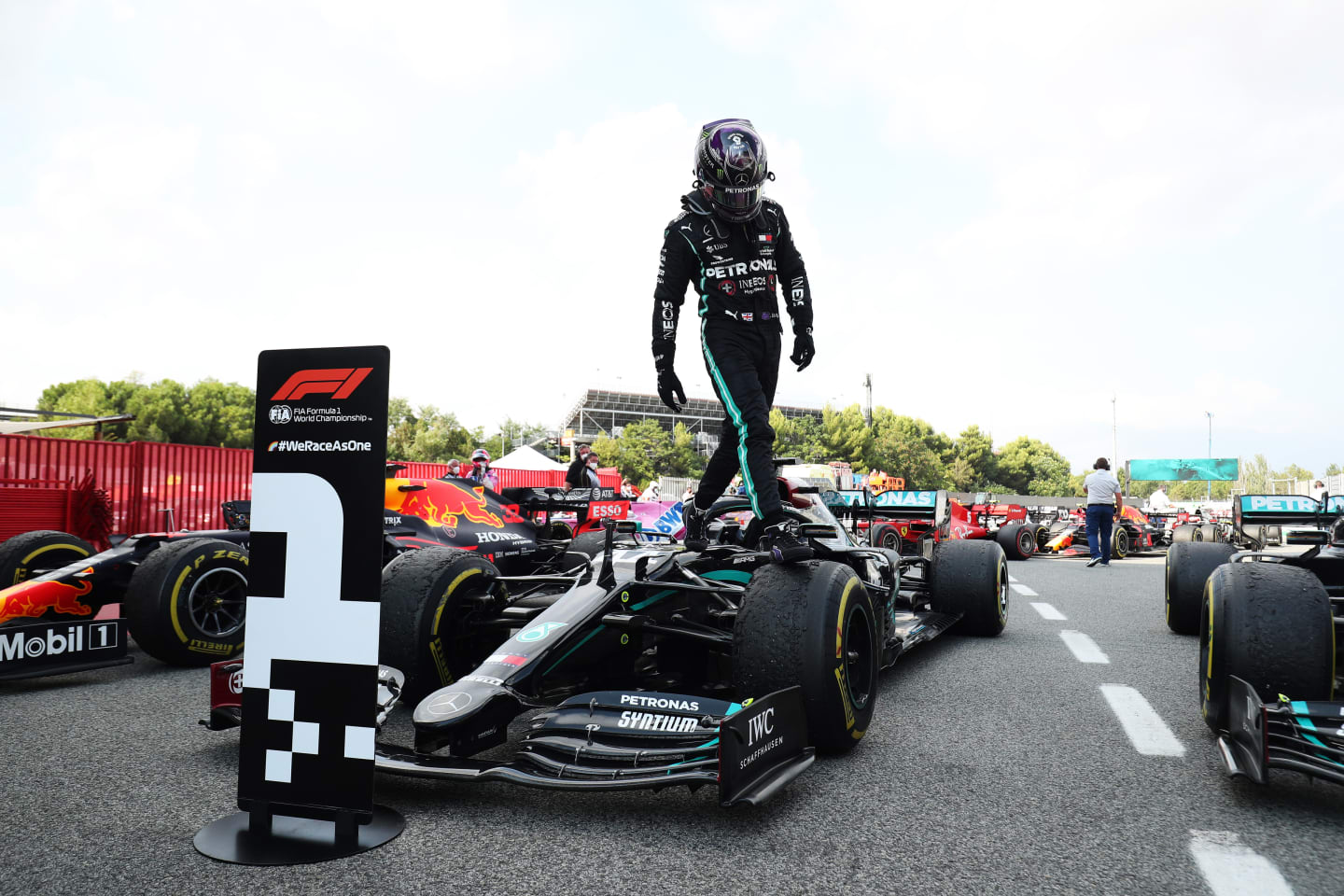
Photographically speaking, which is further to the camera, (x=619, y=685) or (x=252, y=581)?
(x=619, y=685)

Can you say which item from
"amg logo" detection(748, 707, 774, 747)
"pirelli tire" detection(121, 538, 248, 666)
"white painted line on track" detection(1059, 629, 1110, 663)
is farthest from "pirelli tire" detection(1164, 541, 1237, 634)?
"pirelli tire" detection(121, 538, 248, 666)

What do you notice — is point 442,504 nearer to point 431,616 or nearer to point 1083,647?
point 431,616

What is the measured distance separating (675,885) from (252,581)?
4.61ft

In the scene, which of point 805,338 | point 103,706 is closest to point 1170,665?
point 805,338

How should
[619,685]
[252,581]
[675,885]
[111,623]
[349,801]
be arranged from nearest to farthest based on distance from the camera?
[675,885]
[349,801]
[252,581]
[619,685]
[111,623]

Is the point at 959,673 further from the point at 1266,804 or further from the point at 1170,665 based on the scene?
the point at 1266,804

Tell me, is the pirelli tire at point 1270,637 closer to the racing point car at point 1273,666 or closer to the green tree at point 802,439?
the racing point car at point 1273,666

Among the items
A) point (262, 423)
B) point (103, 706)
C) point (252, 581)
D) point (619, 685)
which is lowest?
point (103, 706)

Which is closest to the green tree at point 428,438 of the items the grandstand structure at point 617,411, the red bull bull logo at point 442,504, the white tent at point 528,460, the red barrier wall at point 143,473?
the white tent at point 528,460

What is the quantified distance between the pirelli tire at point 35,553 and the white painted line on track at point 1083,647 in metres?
6.57

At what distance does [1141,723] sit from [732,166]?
9.08 ft

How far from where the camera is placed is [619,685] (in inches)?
134

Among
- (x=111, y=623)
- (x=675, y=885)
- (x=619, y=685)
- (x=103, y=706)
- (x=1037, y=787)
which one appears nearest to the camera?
(x=675, y=885)

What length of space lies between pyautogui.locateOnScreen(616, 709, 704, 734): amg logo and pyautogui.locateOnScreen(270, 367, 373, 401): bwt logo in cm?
123
